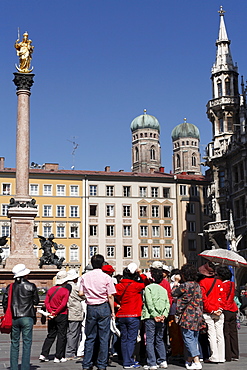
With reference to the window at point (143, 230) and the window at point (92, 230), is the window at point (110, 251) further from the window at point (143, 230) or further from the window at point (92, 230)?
the window at point (143, 230)

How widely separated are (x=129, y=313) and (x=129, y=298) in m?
0.29

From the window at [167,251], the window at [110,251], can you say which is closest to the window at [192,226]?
the window at [167,251]

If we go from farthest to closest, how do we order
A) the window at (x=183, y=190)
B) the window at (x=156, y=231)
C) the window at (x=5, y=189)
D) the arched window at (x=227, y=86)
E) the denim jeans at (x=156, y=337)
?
the window at (x=183, y=190) < the window at (x=156, y=231) < the window at (x=5, y=189) < the arched window at (x=227, y=86) < the denim jeans at (x=156, y=337)

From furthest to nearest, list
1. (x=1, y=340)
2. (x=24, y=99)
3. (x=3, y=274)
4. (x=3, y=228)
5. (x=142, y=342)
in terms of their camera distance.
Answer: (x=3, y=228)
(x=24, y=99)
(x=3, y=274)
(x=1, y=340)
(x=142, y=342)

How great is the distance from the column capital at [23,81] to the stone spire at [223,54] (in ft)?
104

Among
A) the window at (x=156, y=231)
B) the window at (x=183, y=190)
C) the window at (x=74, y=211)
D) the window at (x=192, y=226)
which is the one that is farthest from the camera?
the window at (x=183, y=190)

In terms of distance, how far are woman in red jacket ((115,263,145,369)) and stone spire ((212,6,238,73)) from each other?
48.7 metres

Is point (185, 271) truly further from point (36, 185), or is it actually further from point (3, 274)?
point (36, 185)

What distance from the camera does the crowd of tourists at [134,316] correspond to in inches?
422

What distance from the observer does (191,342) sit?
1093cm

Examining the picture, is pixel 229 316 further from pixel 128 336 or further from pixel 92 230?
pixel 92 230

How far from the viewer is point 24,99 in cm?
2941

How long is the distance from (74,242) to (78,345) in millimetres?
52205

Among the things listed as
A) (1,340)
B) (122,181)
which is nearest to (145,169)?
(122,181)
